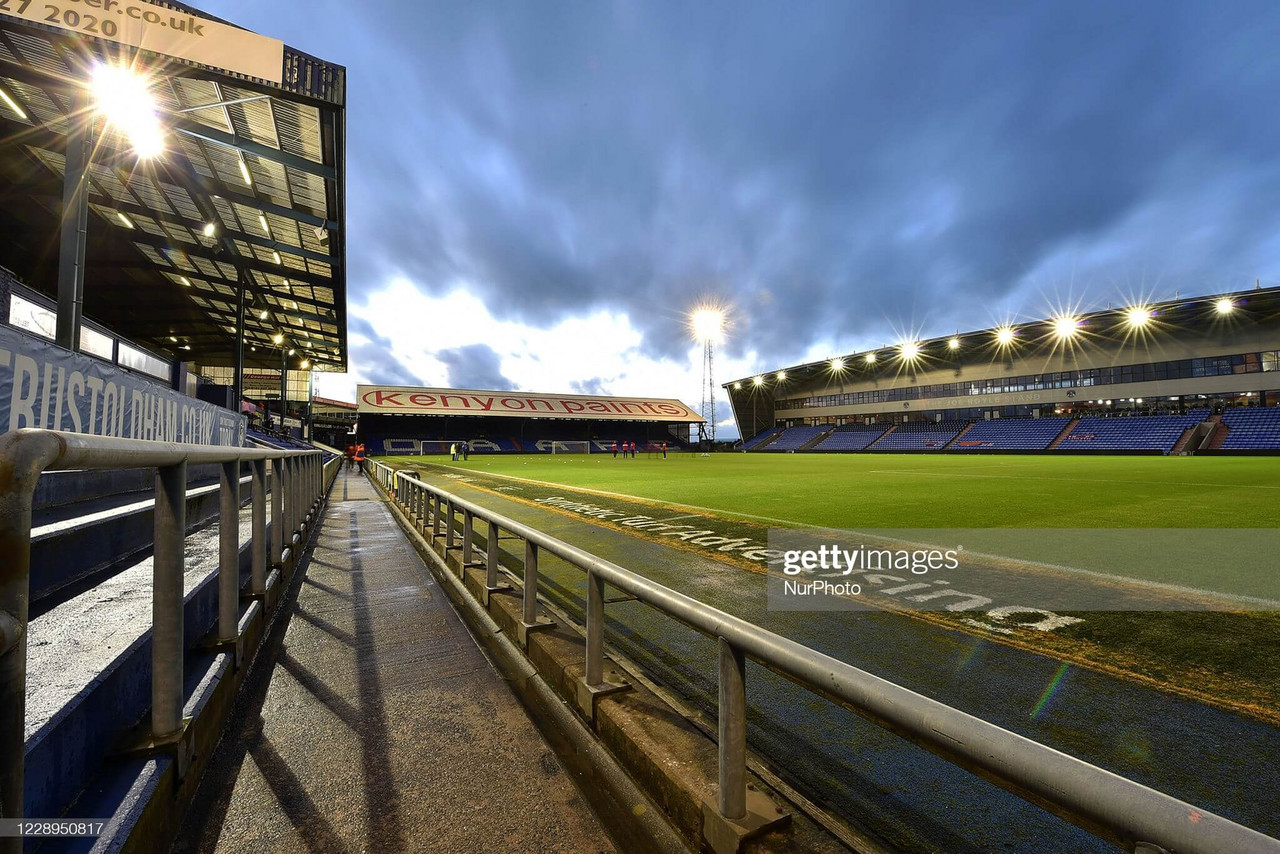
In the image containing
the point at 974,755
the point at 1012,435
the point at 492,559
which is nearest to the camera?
the point at 974,755

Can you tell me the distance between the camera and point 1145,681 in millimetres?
3176

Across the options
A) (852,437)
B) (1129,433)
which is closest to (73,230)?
(1129,433)

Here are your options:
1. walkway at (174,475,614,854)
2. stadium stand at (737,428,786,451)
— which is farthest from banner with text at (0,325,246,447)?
stadium stand at (737,428,786,451)

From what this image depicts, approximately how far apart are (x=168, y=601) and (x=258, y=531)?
2210 millimetres

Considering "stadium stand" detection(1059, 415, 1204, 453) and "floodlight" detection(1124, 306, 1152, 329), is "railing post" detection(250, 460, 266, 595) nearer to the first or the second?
"stadium stand" detection(1059, 415, 1204, 453)

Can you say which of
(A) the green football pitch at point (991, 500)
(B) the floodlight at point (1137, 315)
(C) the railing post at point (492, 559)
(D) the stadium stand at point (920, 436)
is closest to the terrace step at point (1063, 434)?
(D) the stadium stand at point (920, 436)

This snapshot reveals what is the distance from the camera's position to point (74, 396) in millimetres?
6086

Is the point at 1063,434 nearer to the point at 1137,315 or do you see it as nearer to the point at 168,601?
the point at 1137,315

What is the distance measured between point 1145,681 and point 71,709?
16.1 feet

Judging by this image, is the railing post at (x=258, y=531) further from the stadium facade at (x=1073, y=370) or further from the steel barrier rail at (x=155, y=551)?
the stadium facade at (x=1073, y=370)

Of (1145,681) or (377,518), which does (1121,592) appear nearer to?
(1145,681)

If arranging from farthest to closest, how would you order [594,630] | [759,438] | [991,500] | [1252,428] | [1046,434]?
[759,438] < [1046,434] < [1252,428] < [991,500] < [594,630]

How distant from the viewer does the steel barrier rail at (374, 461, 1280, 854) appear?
2.57ft

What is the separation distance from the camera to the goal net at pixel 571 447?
216ft
